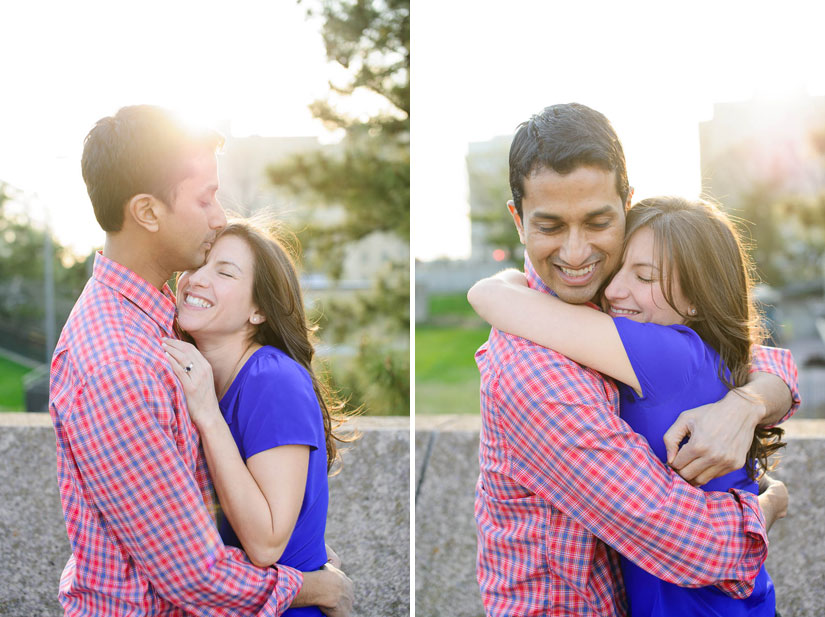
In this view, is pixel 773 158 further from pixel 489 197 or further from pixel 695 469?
pixel 695 469

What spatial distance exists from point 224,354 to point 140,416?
1.37 ft

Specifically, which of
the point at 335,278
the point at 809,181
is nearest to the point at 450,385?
the point at 809,181

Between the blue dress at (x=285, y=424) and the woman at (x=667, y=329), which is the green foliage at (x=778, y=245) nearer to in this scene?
the woman at (x=667, y=329)

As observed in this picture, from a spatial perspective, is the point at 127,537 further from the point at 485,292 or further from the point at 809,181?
the point at 809,181

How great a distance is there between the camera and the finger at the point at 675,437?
5.89ft

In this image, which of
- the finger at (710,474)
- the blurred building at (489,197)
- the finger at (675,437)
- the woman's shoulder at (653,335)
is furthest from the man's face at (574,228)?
the blurred building at (489,197)

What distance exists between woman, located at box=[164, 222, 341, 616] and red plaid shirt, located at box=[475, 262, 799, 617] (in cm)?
47

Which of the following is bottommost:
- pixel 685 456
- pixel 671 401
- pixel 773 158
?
pixel 685 456

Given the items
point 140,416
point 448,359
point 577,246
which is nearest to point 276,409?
point 140,416

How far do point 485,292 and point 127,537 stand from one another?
1053 mm

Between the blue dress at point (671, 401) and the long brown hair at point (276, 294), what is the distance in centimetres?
88

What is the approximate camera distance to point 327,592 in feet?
6.87

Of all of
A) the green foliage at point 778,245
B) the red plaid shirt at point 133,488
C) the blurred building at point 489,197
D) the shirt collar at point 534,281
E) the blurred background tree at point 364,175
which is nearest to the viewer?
the red plaid shirt at point 133,488

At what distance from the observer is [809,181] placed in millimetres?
21906
